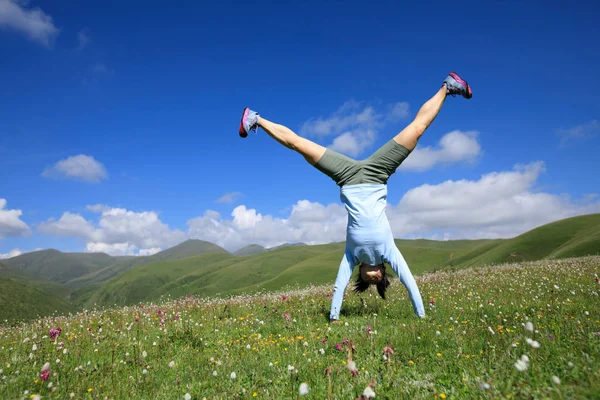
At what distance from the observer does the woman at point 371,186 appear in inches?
259

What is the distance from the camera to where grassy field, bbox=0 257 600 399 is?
353 centimetres

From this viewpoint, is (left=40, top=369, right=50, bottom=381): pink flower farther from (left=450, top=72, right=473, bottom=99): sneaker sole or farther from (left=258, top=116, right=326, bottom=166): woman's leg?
(left=450, top=72, right=473, bottom=99): sneaker sole

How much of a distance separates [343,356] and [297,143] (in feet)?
12.9

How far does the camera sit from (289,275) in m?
107

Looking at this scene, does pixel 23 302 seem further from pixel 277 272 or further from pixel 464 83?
pixel 464 83

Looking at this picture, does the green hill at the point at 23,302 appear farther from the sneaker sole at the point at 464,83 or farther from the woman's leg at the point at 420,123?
the sneaker sole at the point at 464,83

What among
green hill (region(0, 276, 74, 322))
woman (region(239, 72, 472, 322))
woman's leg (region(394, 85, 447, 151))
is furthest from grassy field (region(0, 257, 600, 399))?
green hill (region(0, 276, 74, 322))

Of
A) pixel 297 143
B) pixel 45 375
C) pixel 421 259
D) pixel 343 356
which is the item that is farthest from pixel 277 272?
pixel 45 375

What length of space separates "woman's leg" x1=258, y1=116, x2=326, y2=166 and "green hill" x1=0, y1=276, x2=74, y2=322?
328 feet

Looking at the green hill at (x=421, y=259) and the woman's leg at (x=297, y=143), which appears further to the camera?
the green hill at (x=421, y=259)

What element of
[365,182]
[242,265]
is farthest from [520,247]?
[242,265]

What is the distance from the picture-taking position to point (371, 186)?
6.66 m

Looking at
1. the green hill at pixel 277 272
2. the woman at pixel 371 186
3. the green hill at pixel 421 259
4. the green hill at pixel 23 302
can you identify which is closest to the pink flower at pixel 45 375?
the woman at pixel 371 186

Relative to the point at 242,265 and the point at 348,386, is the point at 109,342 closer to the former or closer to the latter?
the point at 348,386
